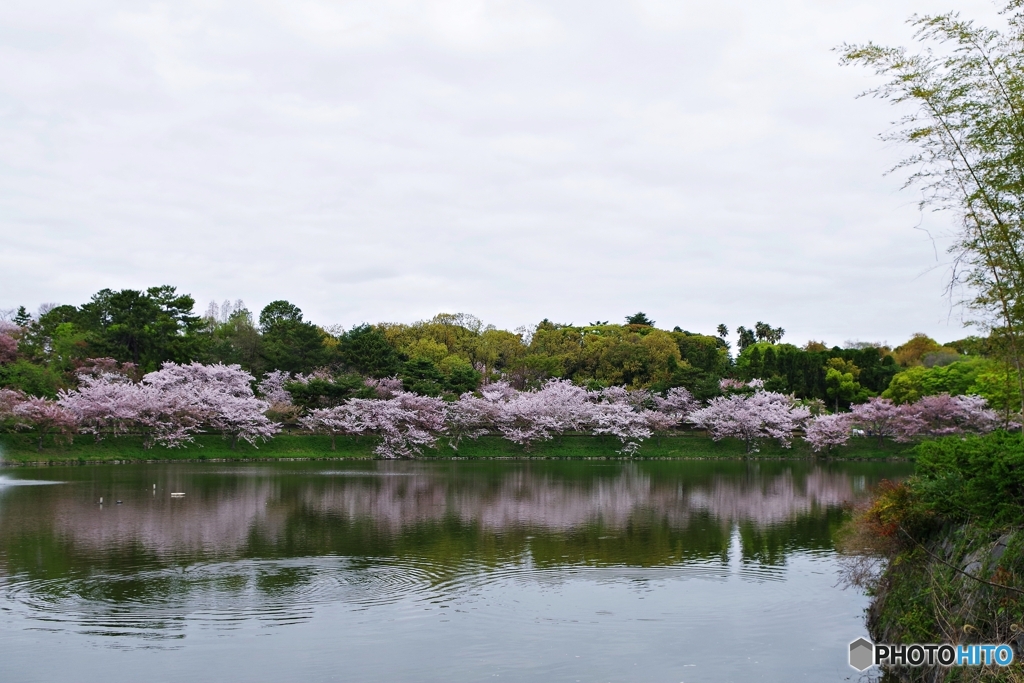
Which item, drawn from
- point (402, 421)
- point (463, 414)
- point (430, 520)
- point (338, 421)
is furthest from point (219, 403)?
point (430, 520)

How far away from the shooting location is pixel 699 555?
56.2 ft

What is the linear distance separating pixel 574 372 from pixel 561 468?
78.5 ft

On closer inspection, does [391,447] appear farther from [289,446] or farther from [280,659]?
[280,659]

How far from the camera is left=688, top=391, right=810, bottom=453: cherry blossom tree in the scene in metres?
53.4

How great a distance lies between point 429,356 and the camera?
213ft

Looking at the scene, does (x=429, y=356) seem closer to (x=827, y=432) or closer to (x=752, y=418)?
(x=752, y=418)

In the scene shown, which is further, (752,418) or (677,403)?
(677,403)

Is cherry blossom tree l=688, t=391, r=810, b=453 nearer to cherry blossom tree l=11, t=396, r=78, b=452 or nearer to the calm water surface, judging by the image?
the calm water surface

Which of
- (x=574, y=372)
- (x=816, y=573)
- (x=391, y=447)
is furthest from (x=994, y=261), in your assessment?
(x=574, y=372)

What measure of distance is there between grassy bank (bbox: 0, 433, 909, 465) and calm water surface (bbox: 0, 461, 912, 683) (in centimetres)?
1609

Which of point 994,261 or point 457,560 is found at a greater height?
point 994,261
